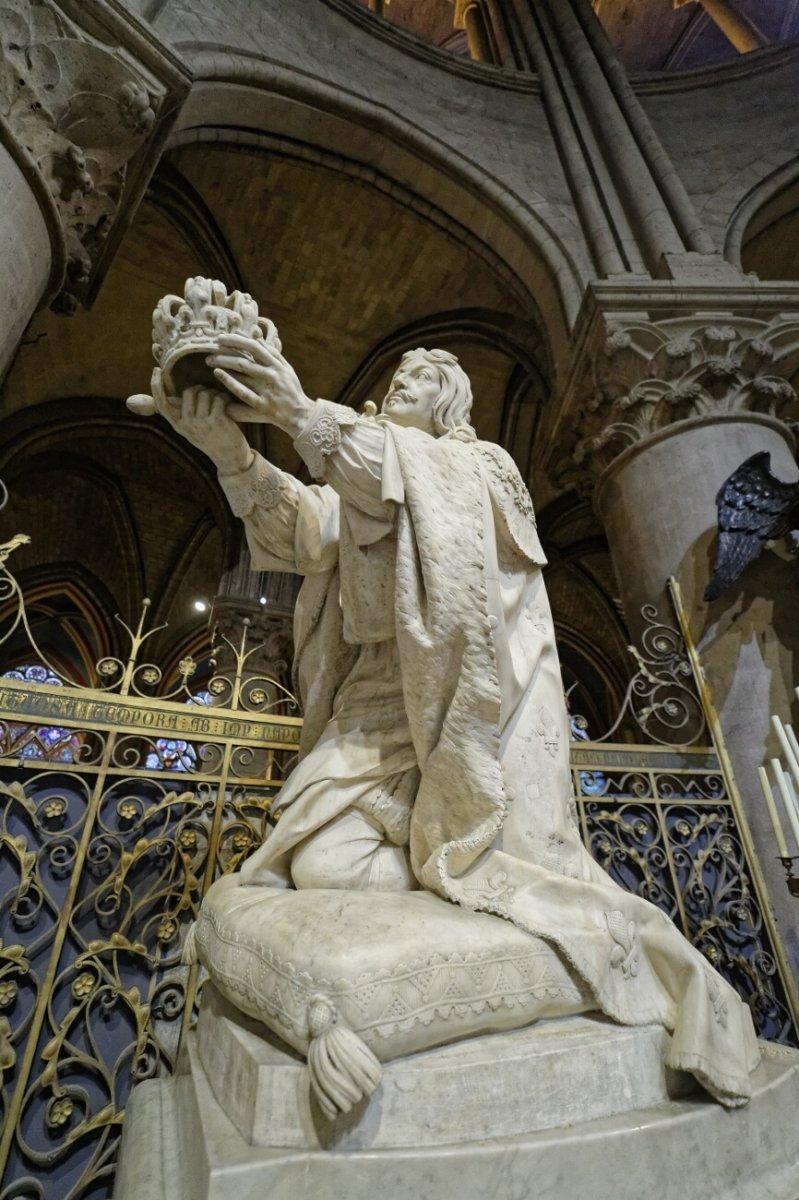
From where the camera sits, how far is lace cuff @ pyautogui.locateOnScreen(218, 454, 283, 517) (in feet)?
5.49

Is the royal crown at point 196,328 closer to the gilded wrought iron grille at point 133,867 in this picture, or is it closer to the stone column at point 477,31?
the gilded wrought iron grille at point 133,867

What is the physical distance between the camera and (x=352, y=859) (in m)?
1.35

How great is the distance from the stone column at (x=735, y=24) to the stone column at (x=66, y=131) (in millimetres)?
10710

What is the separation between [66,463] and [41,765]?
9.47 metres

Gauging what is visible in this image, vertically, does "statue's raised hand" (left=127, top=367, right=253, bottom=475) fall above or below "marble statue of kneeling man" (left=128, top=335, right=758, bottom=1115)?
above

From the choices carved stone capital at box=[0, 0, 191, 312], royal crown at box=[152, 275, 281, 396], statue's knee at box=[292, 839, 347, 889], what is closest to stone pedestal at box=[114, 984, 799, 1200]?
statue's knee at box=[292, 839, 347, 889]

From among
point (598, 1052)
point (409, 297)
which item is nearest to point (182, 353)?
point (598, 1052)

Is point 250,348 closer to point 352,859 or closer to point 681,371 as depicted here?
point 352,859

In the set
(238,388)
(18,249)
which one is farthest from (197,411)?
(18,249)

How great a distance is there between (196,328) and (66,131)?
2.96 metres

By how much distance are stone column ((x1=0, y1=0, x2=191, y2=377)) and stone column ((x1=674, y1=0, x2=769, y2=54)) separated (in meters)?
10.7

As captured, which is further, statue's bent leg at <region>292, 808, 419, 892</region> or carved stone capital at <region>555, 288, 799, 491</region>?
carved stone capital at <region>555, 288, 799, 491</region>

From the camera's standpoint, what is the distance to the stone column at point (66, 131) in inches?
118

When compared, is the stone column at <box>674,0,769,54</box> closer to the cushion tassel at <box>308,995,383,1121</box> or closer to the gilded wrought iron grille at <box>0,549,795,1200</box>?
the gilded wrought iron grille at <box>0,549,795,1200</box>
